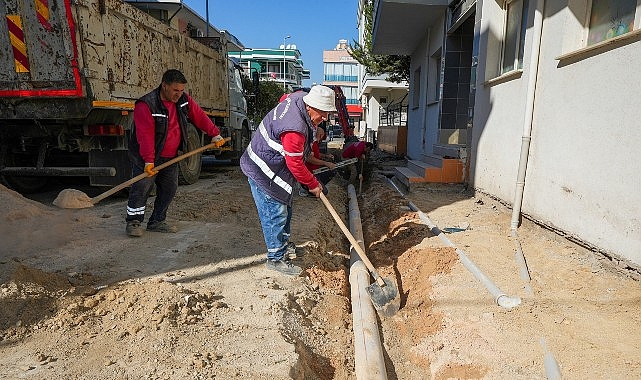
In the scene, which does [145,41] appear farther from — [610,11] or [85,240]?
[610,11]

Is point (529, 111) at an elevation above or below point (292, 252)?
above

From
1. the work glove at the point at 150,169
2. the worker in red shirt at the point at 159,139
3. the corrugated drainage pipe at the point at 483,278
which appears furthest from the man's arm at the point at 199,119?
the corrugated drainage pipe at the point at 483,278

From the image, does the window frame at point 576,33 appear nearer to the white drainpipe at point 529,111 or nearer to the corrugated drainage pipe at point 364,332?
the white drainpipe at point 529,111

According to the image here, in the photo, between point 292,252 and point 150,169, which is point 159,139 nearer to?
point 150,169

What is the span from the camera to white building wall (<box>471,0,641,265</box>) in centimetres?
295

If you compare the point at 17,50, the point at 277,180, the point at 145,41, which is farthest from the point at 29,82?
the point at 277,180

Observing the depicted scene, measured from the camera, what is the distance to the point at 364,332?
2.57m

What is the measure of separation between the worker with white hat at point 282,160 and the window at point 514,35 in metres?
3.48

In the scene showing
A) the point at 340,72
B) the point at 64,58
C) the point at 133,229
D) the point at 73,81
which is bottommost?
the point at 133,229

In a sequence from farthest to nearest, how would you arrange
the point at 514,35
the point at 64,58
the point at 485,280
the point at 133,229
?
the point at 514,35 → the point at 64,58 → the point at 133,229 → the point at 485,280

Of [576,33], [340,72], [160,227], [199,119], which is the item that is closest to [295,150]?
[199,119]

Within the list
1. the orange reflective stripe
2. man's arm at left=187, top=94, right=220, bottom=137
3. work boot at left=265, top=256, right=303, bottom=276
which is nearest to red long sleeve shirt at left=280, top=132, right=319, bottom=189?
work boot at left=265, top=256, right=303, bottom=276

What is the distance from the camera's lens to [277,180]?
3.21 meters

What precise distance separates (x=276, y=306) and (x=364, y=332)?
0.63 metres
